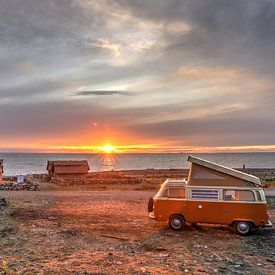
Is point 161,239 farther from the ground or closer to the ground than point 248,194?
closer to the ground

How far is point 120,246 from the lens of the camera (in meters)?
15.5

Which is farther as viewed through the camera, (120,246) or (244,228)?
(244,228)

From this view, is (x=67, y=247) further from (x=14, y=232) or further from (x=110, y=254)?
(x=14, y=232)

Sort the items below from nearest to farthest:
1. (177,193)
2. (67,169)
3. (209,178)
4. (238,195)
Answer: (238,195), (209,178), (177,193), (67,169)

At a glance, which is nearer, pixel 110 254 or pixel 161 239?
pixel 110 254

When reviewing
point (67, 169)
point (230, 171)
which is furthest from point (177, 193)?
point (67, 169)

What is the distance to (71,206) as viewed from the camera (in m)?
26.6

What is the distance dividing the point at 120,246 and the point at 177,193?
13.8 ft

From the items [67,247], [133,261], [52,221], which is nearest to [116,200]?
[52,221]

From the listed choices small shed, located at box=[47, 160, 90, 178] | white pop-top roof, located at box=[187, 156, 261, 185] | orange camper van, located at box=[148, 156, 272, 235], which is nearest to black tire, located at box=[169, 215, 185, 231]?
orange camper van, located at box=[148, 156, 272, 235]

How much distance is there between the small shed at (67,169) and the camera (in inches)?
2357

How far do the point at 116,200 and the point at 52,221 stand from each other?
379 inches

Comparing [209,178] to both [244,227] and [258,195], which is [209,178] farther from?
[244,227]

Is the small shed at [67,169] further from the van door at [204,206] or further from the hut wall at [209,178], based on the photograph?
the van door at [204,206]
